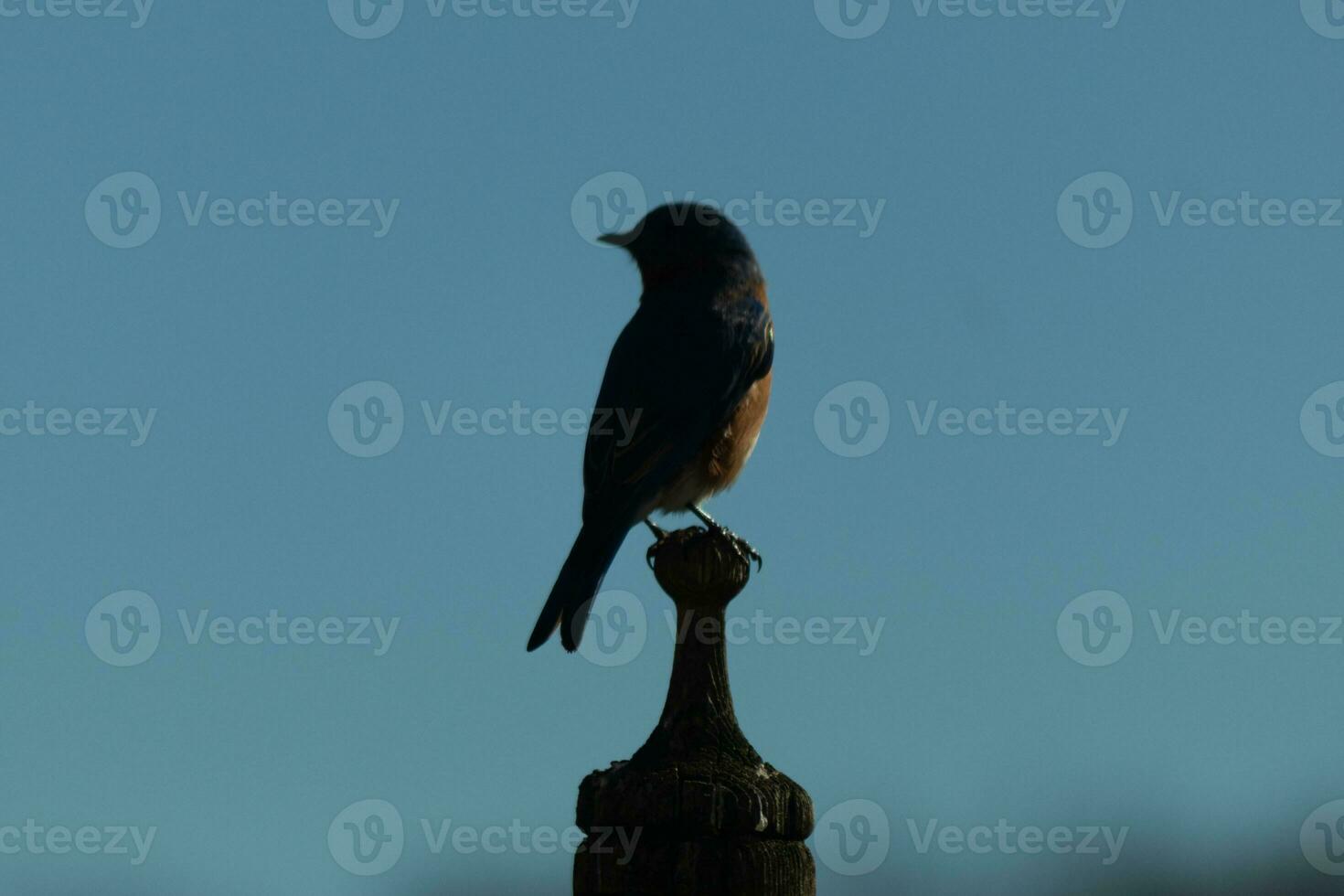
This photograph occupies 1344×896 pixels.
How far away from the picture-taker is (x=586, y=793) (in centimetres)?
463

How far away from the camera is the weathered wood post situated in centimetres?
444

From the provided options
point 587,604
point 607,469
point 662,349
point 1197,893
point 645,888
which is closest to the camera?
point 645,888

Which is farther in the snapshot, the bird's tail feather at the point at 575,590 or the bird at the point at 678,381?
the bird at the point at 678,381

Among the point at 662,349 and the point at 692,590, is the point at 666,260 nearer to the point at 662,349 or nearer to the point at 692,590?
the point at 662,349

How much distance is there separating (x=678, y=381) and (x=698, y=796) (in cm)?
290

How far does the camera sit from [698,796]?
4.47m

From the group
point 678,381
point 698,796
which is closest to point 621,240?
point 678,381

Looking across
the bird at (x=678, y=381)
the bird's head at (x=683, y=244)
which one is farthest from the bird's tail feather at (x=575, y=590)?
the bird's head at (x=683, y=244)

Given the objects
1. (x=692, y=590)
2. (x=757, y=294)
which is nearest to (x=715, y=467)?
(x=757, y=294)

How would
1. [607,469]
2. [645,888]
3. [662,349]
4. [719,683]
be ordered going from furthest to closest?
[662,349] < [607,469] < [719,683] < [645,888]

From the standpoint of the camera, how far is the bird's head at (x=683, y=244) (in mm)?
8078

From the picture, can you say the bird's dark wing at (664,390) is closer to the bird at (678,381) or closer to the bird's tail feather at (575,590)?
the bird at (678,381)

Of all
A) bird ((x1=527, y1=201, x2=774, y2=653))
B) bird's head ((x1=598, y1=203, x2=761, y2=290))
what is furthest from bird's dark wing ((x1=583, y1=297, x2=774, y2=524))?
bird's head ((x1=598, y1=203, x2=761, y2=290))

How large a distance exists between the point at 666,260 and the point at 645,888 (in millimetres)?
4069
